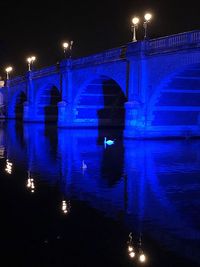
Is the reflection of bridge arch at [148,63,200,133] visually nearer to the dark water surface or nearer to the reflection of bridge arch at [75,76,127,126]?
the dark water surface

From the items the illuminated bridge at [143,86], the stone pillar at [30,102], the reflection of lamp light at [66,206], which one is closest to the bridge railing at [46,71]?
the stone pillar at [30,102]

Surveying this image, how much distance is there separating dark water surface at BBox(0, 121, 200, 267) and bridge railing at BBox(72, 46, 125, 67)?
48.5 ft

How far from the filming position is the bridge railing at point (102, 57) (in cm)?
3158

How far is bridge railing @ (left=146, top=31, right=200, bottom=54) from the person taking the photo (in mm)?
23647

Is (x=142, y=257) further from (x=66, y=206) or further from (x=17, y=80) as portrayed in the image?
(x=17, y=80)

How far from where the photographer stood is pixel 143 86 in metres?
28.3

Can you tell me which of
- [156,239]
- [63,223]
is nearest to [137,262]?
[156,239]

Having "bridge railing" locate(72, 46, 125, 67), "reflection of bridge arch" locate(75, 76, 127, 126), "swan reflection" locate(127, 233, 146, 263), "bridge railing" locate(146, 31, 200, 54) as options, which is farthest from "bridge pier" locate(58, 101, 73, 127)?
"swan reflection" locate(127, 233, 146, 263)

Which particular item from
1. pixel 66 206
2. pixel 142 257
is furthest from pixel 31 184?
pixel 142 257

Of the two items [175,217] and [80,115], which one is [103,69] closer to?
[80,115]

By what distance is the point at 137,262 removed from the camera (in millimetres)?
6641

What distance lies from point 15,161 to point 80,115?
24985 millimetres

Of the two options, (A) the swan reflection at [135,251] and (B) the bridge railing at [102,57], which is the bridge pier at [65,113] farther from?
(A) the swan reflection at [135,251]

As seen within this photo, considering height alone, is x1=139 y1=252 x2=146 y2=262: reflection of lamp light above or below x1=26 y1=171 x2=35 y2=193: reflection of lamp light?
below
